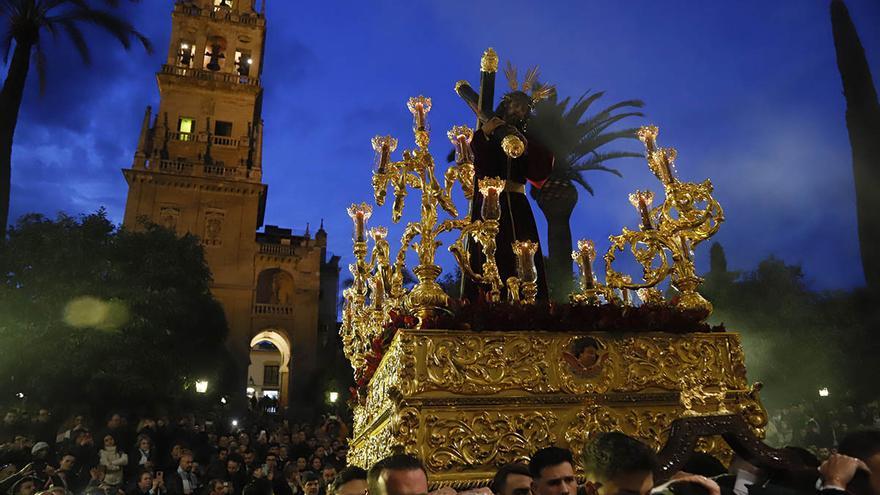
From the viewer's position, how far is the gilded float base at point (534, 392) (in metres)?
4.59

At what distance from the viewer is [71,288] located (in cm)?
1930

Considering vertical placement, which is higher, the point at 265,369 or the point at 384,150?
the point at 265,369

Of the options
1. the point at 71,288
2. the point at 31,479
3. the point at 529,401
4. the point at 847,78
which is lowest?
the point at 31,479

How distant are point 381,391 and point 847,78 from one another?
2753 cm

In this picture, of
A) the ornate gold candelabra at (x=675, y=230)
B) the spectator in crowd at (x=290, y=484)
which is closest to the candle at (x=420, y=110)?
the ornate gold candelabra at (x=675, y=230)

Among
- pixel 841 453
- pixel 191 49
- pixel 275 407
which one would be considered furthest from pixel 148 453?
pixel 191 49

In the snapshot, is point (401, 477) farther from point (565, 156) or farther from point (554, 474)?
point (565, 156)

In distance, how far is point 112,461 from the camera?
1080 cm

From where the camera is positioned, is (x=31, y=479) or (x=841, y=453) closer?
(x=841, y=453)

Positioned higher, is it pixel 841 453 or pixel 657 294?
pixel 657 294

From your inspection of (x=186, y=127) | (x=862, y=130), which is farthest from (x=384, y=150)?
(x=186, y=127)

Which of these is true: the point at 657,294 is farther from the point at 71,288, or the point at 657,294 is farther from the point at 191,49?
the point at 191,49

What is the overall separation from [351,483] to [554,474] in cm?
166

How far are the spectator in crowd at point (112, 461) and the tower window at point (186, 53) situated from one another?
35.0 metres
